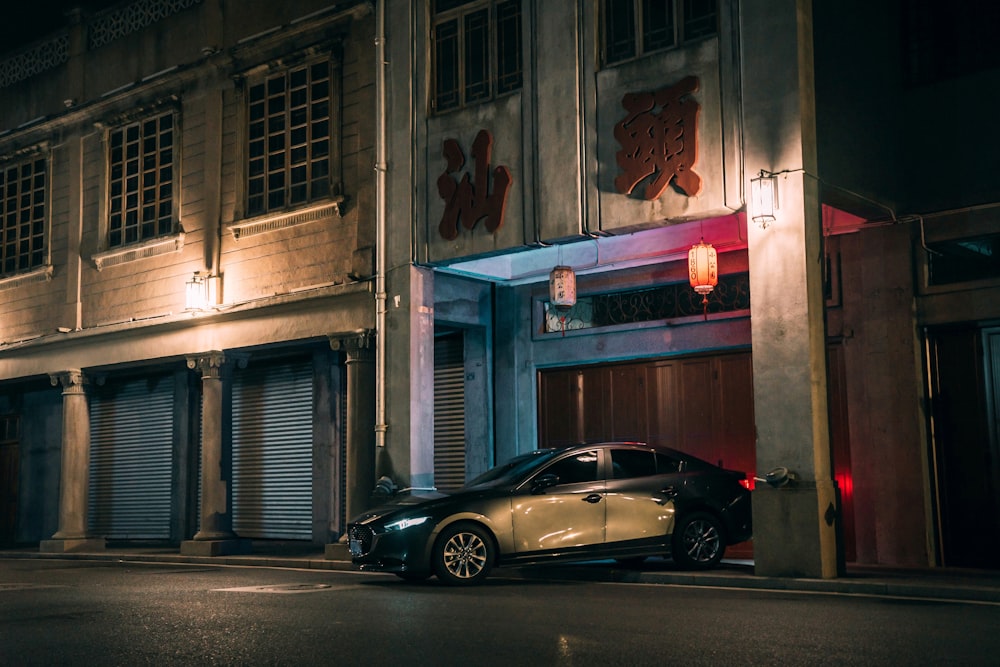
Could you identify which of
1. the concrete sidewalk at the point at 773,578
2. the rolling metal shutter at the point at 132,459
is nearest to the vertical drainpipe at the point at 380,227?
the concrete sidewalk at the point at 773,578

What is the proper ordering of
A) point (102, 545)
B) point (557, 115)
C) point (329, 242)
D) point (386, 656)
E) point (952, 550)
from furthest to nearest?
point (102, 545) → point (329, 242) → point (557, 115) → point (952, 550) → point (386, 656)

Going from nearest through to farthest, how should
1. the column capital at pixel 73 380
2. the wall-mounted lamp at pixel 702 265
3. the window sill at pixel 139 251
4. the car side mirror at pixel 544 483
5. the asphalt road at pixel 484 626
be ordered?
the asphalt road at pixel 484 626 < the car side mirror at pixel 544 483 < the wall-mounted lamp at pixel 702 265 < the window sill at pixel 139 251 < the column capital at pixel 73 380

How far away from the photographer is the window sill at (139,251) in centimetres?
2131

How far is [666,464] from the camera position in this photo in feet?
45.4

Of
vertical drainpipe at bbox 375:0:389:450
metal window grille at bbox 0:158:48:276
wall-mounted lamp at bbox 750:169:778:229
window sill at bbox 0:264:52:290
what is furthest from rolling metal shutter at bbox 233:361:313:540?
wall-mounted lamp at bbox 750:169:778:229

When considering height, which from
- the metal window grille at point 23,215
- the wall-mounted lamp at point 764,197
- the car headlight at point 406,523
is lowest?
the car headlight at point 406,523

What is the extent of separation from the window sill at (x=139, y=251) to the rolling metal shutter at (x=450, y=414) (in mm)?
5418

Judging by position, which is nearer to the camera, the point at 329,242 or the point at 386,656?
the point at 386,656

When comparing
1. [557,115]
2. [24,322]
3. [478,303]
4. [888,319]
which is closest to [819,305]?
[888,319]

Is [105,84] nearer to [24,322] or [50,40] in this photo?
[50,40]

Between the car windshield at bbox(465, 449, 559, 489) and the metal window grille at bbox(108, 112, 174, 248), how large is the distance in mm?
10489

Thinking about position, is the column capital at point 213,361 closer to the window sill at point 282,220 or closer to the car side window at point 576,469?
the window sill at point 282,220

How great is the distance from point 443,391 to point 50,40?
12119mm

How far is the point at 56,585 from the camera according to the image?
13.8m
